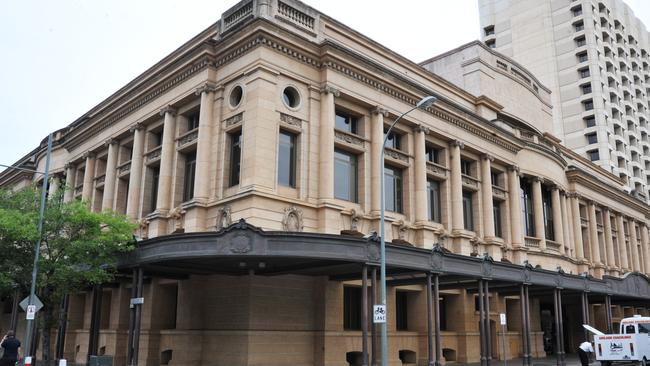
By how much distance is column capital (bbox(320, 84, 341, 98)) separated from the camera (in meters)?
28.0

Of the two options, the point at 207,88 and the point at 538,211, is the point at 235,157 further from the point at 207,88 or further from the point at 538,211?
the point at 538,211

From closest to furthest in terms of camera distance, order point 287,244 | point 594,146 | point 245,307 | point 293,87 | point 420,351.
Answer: point 287,244, point 245,307, point 293,87, point 420,351, point 594,146

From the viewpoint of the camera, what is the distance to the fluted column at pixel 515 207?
131ft

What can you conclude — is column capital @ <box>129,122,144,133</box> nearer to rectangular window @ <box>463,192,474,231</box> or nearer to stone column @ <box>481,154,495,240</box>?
rectangular window @ <box>463,192,474,231</box>

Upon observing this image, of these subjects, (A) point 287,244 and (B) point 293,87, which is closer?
(A) point 287,244

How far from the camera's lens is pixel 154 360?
27922 mm

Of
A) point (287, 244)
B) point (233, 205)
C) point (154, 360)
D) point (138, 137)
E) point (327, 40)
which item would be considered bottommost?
point (154, 360)

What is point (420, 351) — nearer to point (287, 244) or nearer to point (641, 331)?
point (641, 331)

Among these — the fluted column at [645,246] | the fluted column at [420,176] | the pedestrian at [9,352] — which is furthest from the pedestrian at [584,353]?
the fluted column at [645,246]

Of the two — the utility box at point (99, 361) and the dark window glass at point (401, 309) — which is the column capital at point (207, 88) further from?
the dark window glass at point (401, 309)

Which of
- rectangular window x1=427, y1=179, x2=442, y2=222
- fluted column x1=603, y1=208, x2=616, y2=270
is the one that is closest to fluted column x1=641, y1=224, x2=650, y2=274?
fluted column x1=603, y1=208, x2=616, y2=270

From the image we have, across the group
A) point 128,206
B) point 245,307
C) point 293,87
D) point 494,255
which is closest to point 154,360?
point 245,307

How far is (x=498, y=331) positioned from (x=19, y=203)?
95.6ft

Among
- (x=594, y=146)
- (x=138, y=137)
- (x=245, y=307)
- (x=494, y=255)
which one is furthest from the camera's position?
(x=594, y=146)
